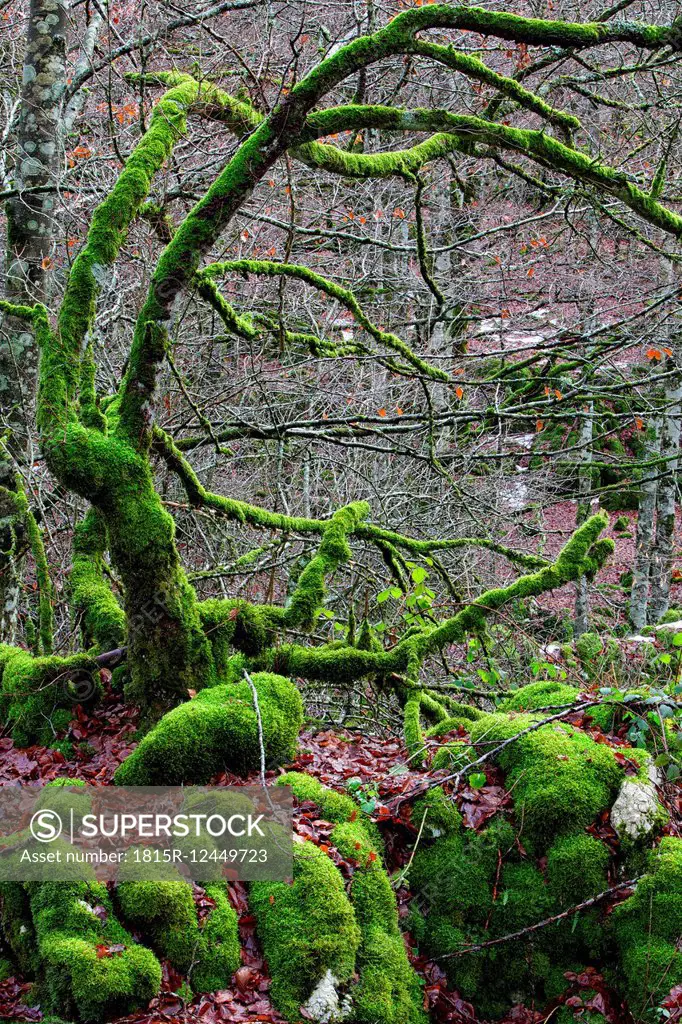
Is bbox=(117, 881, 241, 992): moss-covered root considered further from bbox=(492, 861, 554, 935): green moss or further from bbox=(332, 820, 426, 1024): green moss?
bbox=(492, 861, 554, 935): green moss

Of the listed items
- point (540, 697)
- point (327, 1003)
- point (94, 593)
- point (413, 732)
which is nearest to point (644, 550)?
point (540, 697)

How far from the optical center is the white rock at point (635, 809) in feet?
13.1

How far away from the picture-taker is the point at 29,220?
5.60 m

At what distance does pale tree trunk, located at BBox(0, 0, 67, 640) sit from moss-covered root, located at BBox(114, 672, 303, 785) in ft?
7.17

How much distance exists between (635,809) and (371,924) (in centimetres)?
149

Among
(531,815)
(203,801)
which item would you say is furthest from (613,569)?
(203,801)

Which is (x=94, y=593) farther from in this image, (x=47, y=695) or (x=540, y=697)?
(x=540, y=697)

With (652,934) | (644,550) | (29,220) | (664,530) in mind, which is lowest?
(652,934)

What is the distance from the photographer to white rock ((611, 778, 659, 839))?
400 cm

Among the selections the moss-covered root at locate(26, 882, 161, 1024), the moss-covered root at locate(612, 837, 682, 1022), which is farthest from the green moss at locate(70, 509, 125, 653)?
the moss-covered root at locate(612, 837, 682, 1022)

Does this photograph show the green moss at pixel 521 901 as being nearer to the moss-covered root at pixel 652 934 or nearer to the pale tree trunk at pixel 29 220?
the moss-covered root at pixel 652 934

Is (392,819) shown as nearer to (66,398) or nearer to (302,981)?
(302,981)

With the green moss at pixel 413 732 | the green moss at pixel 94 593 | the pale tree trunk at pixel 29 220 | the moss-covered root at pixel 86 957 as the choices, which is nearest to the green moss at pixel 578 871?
the green moss at pixel 413 732

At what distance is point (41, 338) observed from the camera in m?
4.25
